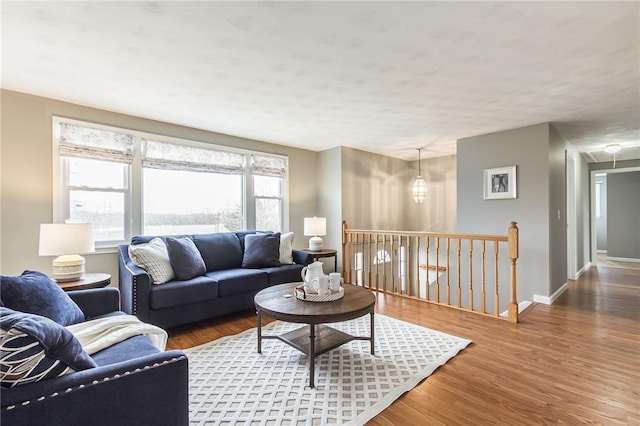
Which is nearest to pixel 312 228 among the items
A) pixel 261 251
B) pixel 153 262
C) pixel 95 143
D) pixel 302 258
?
pixel 302 258

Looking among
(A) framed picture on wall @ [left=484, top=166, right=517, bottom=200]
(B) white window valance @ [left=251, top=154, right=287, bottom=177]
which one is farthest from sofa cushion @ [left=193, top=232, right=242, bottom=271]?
(A) framed picture on wall @ [left=484, top=166, right=517, bottom=200]

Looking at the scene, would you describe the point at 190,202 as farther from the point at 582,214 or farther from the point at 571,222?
the point at 582,214

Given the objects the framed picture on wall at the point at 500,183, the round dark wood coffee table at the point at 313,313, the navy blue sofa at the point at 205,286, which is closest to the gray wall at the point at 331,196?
the navy blue sofa at the point at 205,286

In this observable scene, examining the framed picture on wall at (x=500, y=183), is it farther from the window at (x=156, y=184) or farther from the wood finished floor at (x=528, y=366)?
the window at (x=156, y=184)

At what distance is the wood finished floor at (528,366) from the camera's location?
170cm

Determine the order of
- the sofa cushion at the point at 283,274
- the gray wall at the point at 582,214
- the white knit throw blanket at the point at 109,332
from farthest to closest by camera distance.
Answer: the gray wall at the point at 582,214 < the sofa cushion at the point at 283,274 < the white knit throw blanket at the point at 109,332

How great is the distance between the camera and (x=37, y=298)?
1.65 m

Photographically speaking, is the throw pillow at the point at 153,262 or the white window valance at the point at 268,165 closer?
the throw pillow at the point at 153,262

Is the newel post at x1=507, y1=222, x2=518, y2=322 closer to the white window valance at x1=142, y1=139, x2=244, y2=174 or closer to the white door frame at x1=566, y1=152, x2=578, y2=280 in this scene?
the white door frame at x1=566, y1=152, x2=578, y2=280

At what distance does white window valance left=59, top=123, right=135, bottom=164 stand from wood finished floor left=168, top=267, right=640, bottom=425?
208 centimetres

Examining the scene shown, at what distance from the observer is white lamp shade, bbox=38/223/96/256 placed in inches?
97.1

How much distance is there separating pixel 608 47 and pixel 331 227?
154 inches

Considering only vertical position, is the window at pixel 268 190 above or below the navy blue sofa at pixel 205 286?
above

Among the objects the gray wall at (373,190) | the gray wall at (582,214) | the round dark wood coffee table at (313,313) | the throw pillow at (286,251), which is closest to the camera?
the round dark wood coffee table at (313,313)
